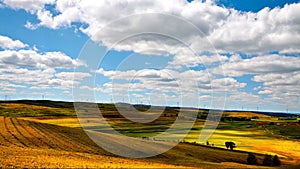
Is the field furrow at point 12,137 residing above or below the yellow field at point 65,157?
above

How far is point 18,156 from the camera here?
3853cm

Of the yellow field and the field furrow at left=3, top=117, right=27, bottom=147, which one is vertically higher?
the field furrow at left=3, top=117, right=27, bottom=147

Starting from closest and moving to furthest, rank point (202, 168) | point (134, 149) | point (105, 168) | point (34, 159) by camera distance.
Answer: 1. point (105, 168)
2. point (34, 159)
3. point (202, 168)
4. point (134, 149)

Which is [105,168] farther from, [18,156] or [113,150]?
[113,150]

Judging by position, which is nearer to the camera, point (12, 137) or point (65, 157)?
point (65, 157)

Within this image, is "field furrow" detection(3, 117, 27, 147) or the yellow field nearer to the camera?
the yellow field

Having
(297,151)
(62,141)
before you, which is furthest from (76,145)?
(297,151)

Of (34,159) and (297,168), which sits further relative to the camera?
(297,168)

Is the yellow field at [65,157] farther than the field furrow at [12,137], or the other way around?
the field furrow at [12,137]

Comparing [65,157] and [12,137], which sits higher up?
[12,137]

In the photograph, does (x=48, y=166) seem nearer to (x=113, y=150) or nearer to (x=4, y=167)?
(x=4, y=167)

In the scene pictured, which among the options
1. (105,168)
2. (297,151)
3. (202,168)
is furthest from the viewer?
(297,151)

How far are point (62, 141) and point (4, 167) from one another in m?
29.6

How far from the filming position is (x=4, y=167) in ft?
101
